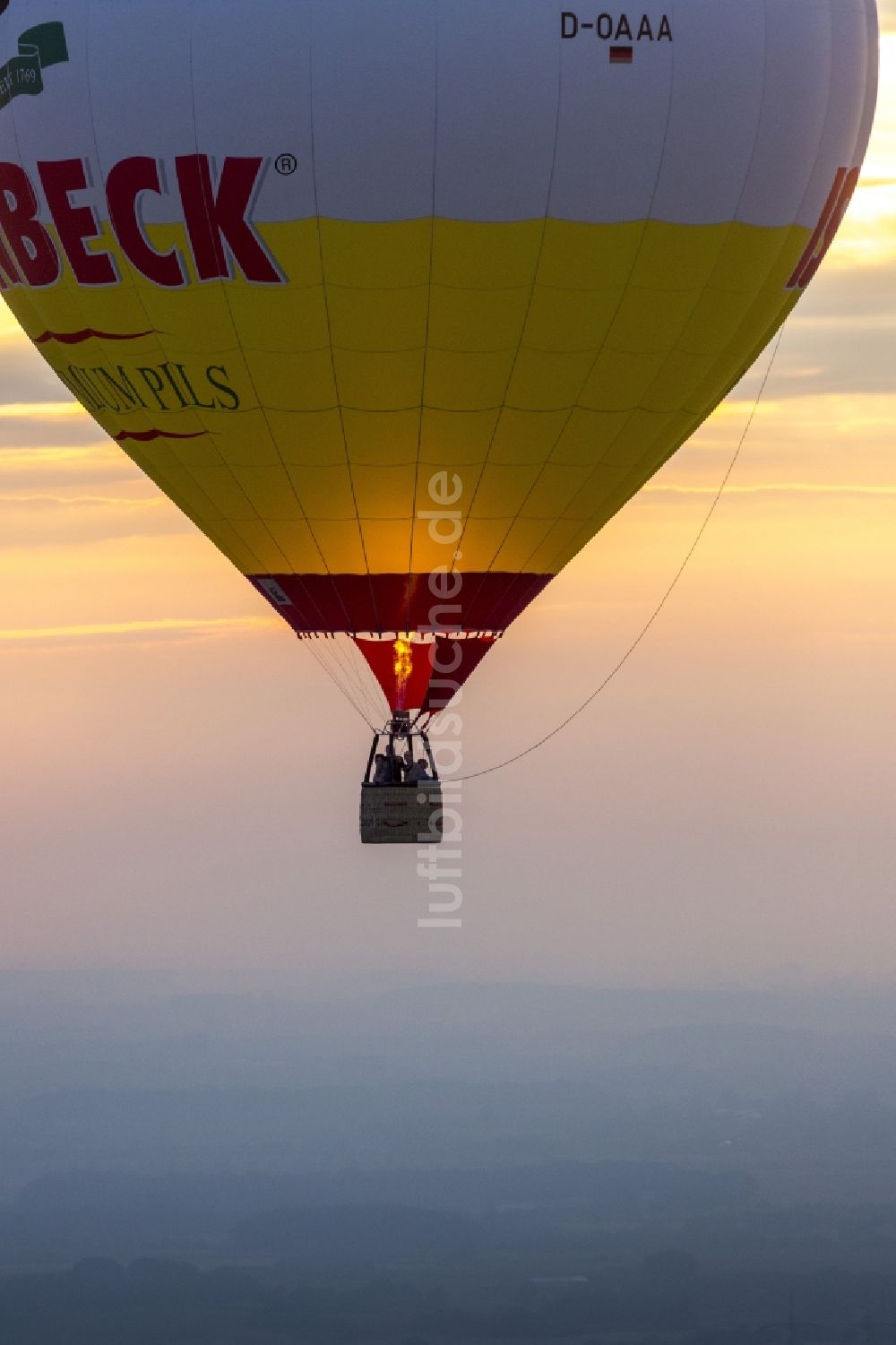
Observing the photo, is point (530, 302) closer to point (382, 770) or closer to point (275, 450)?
point (275, 450)

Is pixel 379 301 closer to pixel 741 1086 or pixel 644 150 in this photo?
pixel 644 150

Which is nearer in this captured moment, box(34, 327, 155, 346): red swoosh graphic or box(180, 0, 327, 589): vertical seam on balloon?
box(180, 0, 327, 589): vertical seam on balloon

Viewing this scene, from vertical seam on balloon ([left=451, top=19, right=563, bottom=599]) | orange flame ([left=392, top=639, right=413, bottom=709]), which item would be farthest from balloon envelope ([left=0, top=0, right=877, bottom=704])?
orange flame ([left=392, top=639, right=413, bottom=709])

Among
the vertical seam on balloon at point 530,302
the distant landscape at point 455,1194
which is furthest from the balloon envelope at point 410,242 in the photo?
the distant landscape at point 455,1194

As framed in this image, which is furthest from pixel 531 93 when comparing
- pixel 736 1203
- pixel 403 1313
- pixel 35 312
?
pixel 736 1203

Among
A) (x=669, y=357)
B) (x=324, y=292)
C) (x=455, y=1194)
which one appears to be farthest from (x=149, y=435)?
(x=455, y=1194)

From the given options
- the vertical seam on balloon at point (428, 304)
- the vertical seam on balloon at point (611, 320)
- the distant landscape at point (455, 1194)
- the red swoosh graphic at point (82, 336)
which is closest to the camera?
the vertical seam on balloon at point (428, 304)

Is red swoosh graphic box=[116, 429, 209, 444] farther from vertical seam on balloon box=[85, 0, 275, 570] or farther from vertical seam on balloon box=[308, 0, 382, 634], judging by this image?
vertical seam on balloon box=[308, 0, 382, 634]

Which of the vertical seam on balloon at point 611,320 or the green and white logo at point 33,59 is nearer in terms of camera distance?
the vertical seam on balloon at point 611,320

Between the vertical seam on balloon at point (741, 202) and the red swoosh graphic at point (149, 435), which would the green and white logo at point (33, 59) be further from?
the vertical seam on balloon at point (741, 202)
